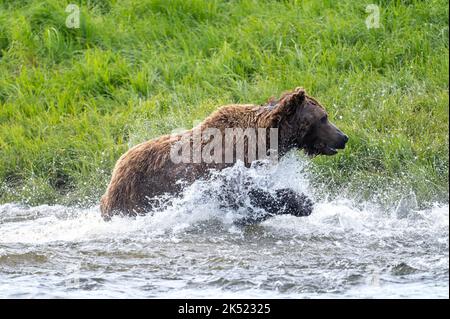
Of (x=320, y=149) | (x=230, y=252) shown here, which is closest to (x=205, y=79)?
(x=320, y=149)

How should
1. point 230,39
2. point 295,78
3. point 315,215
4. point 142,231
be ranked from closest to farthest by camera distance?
1. point 142,231
2. point 315,215
3. point 295,78
4. point 230,39

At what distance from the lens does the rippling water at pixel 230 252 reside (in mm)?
6945

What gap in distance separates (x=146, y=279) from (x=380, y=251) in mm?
1695

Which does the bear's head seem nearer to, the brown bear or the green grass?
the brown bear

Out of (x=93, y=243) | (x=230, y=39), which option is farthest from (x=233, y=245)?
(x=230, y=39)

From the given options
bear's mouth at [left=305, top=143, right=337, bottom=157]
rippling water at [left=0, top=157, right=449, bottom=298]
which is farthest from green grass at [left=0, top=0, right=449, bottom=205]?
bear's mouth at [left=305, top=143, right=337, bottom=157]

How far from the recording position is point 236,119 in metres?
8.38

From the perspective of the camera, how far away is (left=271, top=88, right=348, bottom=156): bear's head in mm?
8328

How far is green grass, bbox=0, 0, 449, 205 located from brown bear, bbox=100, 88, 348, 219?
1277 millimetres

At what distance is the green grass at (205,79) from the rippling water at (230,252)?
2.12 ft

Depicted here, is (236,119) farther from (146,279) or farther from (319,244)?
(146,279)

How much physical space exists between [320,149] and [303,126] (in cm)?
26

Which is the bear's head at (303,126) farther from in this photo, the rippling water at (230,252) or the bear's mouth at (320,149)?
the rippling water at (230,252)
